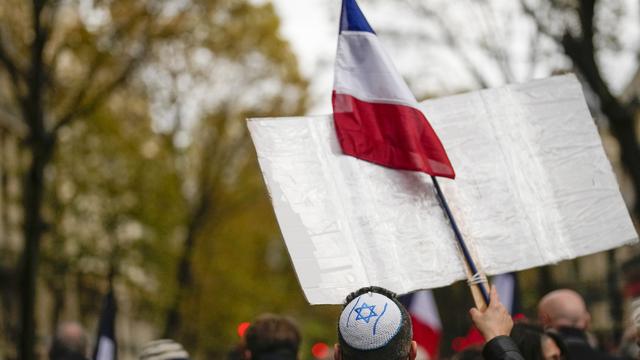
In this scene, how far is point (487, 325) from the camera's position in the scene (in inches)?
142

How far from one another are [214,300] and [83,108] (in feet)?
46.1

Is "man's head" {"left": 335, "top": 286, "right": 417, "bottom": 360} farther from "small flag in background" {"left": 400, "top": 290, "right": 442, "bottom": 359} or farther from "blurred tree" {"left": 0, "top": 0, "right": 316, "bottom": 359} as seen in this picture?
"blurred tree" {"left": 0, "top": 0, "right": 316, "bottom": 359}

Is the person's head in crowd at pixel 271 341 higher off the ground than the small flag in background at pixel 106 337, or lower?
lower

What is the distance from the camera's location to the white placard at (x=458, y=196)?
13.7 ft

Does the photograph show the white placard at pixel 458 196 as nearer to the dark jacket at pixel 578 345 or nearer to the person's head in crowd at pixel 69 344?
the dark jacket at pixel 578 345

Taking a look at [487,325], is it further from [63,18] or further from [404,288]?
[63,18]

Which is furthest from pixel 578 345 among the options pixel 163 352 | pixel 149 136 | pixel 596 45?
pixel 149 136

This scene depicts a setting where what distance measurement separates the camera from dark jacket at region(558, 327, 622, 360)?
5375 mm

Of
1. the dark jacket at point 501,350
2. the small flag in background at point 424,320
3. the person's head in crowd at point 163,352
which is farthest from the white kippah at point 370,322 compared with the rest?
the small flag in background at point 424,320

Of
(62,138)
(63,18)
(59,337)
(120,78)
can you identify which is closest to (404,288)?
(59,337)

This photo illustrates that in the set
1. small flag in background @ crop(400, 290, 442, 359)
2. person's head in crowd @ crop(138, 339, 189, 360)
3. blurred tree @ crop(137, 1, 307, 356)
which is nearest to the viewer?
person's head in crowd @ crop(138, 339, 189, 360)

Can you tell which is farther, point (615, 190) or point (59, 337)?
point (59, 337)

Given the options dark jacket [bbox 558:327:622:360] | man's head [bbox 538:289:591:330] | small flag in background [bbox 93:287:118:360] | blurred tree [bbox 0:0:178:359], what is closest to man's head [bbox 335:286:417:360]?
dark jacket [bbox 558:327:622:360]

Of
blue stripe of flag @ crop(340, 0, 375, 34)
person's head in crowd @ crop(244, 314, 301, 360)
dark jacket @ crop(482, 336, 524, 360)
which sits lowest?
dark jacket @ crop(482, 336, 524, 360)
